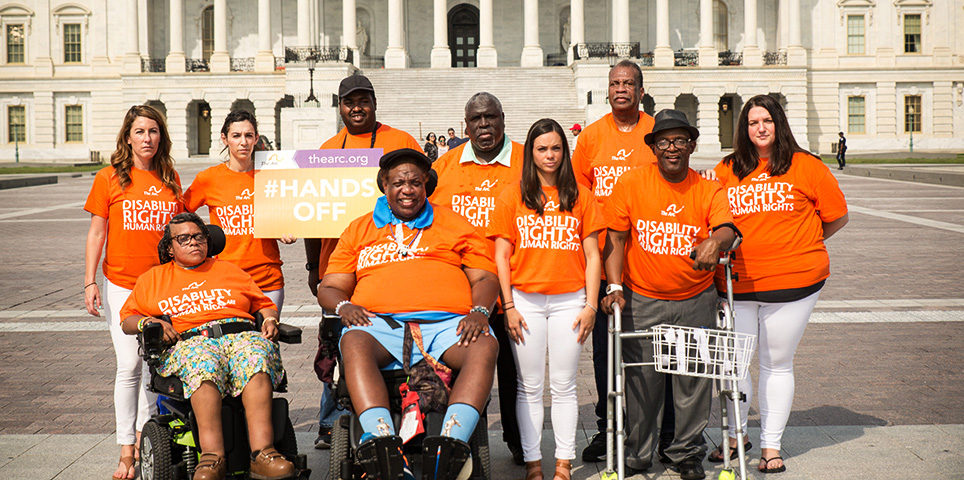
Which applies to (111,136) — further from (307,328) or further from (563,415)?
(563,415)

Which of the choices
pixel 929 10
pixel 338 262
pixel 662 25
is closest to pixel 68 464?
pixel 338 262

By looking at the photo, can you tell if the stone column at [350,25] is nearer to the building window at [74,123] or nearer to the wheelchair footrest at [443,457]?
the building window at [74,123]

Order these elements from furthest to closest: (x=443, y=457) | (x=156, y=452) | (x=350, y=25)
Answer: (x=350, y=25), (x=156, y=452), (x=443, y=457)

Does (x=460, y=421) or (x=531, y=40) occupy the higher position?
(x=531, y=40)

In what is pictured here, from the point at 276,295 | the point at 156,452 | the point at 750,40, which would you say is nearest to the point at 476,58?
the point at 750,40

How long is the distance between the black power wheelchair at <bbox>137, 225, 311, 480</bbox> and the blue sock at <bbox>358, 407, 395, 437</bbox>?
1.80 ft

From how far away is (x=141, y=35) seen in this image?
182 ft

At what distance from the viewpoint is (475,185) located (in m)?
5.52

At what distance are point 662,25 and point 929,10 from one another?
17.2 m

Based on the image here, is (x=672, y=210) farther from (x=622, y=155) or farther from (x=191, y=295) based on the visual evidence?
(x=191, y=295)

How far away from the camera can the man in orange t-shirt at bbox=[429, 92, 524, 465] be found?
5.33 meters

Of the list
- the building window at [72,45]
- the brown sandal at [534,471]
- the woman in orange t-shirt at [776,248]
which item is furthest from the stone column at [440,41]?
the brown sandal at [534,471]

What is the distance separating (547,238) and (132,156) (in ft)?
8.77

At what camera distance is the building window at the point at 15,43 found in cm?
5662
